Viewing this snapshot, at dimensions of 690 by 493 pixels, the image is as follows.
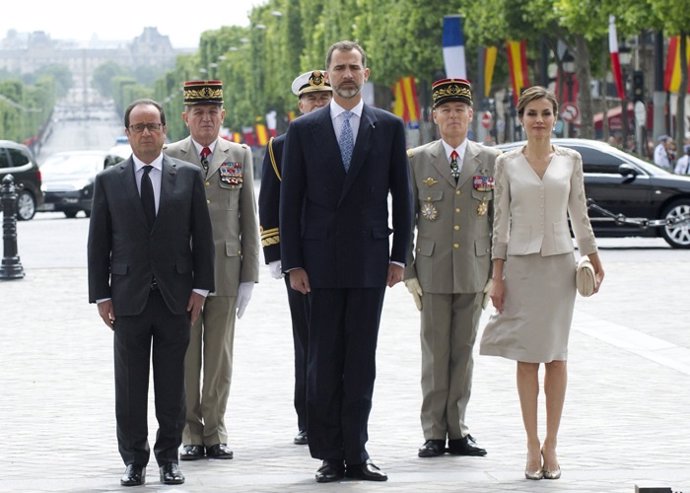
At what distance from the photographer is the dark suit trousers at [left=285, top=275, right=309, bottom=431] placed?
28.6 feet

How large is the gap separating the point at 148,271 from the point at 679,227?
18.1 meters

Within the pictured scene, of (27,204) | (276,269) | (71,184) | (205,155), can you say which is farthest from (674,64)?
(276,269)

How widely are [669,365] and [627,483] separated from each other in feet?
15.2

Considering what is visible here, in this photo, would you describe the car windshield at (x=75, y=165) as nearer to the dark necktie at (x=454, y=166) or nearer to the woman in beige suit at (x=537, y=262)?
the dark necktie at (x=454, y=166)

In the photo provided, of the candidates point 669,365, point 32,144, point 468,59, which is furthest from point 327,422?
point 32,144

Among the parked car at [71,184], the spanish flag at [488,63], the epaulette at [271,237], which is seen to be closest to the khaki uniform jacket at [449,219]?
the epaulette at [271,237]

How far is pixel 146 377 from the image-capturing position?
26.4ft

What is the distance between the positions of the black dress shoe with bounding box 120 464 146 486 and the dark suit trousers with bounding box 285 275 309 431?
45.3 inches

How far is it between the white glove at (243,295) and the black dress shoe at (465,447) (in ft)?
3.89

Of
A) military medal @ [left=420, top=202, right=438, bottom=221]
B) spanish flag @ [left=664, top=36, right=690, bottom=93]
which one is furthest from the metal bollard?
spanish flag @ [left=664, top=36, right=690, bottom=93]

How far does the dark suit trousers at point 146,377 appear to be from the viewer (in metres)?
7.93

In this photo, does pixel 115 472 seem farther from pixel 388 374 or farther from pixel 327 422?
pixel 388 374

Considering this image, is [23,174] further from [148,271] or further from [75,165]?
[148,271]

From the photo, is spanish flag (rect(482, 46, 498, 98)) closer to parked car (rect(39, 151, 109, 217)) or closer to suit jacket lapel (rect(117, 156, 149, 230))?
parked car (rect(39, 151, 109, 217))
